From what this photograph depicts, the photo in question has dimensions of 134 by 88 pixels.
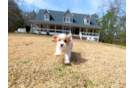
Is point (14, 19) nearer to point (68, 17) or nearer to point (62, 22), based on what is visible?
point (62, 22)

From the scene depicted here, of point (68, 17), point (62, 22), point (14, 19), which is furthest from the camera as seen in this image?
point (14, 19)

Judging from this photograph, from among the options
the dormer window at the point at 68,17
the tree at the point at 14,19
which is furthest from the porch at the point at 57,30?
the tree at the point at 14,19

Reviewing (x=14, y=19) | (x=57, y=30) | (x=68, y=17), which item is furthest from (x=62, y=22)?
(x=14, y=19)

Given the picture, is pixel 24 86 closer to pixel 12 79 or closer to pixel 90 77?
pixel 12 79

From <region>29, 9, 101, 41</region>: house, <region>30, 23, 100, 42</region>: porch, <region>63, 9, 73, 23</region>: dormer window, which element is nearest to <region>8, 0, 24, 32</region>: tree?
<region>29, 9, 101, 41</region>: house

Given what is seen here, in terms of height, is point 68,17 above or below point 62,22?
above

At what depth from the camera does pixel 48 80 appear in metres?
1.45

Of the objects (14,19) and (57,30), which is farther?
(14,19)

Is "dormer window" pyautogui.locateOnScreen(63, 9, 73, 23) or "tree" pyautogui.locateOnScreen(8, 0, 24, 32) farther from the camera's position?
"tree" pyautogui.locateOnScreen(8, 0, 24, 32)

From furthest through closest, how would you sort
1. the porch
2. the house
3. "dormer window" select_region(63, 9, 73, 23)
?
"dormer window" select_region(63, 9, 73, 23) < the house < the porch

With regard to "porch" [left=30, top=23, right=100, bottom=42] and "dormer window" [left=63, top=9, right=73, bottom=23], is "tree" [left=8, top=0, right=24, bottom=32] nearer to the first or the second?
"porch" [left=30, top=23, right=100, bottom=42]

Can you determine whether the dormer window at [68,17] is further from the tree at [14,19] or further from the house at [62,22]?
the tree at [14,19]

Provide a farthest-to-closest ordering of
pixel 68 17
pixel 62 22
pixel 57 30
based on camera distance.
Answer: pixel 68 17, pixel 62 22, pixel 57 30
